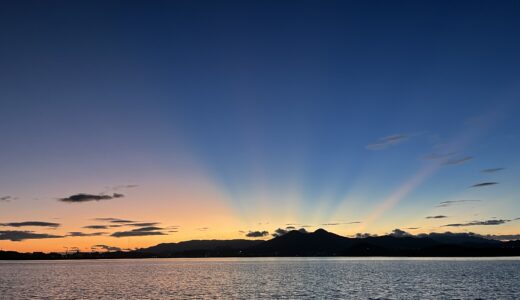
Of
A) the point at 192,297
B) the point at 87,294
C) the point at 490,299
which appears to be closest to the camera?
the point at 490,299

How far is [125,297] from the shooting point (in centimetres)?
10175

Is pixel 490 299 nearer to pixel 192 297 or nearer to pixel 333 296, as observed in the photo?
A: pixel 333 296

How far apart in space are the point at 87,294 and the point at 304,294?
51.0m

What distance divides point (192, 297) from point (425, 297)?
49846 mm

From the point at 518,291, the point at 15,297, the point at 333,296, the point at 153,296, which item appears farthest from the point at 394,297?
the point at 15,297

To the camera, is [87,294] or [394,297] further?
[87,294]

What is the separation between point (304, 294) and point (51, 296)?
57278 millimetres

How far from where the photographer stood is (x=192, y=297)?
326ft

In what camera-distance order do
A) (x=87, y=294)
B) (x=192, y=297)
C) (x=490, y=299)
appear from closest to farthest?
(x=490, y=299) < (x=192, y=297) < (x=87, y=294)

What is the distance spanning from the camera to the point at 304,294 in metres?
103

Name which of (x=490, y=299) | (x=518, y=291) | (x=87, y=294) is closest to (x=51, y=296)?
(x=87, y=294)

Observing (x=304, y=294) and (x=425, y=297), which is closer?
(x=425, y=297)

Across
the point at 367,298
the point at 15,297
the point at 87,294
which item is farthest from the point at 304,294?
the point at 15,297

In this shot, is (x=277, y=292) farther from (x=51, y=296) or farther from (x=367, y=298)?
(x=51, y=296)
